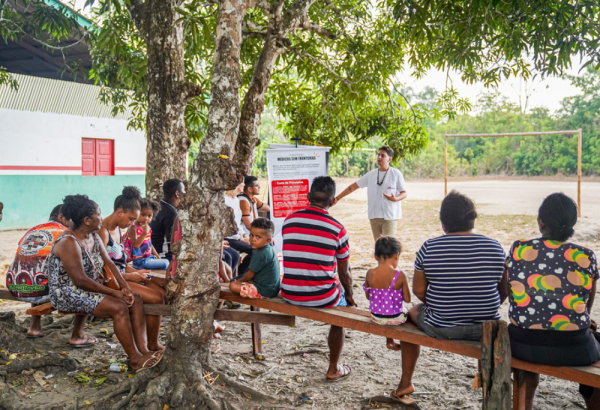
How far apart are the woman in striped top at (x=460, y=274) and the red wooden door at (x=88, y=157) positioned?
38.6 feet

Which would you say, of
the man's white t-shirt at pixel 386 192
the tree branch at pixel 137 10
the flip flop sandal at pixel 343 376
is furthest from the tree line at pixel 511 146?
the flip flop sandal at pixel 343 376

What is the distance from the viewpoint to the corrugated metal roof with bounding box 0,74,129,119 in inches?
440

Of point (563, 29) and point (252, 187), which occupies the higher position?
point (563, 29)

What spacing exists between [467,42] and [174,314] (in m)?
3.33

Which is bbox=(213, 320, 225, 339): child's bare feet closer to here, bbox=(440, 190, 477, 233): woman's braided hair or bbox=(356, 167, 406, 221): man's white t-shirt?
bbox=(440, 190, 477, 233): woman's braided hair

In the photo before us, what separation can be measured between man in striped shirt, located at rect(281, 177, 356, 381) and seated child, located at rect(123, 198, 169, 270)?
5.90 ft

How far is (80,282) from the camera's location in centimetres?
365

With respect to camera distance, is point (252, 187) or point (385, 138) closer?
point (252, 187)

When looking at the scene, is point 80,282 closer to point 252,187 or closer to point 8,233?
point 252,187

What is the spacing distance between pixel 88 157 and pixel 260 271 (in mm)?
10637

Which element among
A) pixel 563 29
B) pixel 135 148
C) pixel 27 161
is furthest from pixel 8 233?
pixel 563 29

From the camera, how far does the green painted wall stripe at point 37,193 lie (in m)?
11.5

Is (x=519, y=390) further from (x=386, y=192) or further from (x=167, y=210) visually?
(x=386, y=192)

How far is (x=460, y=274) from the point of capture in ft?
9.71
